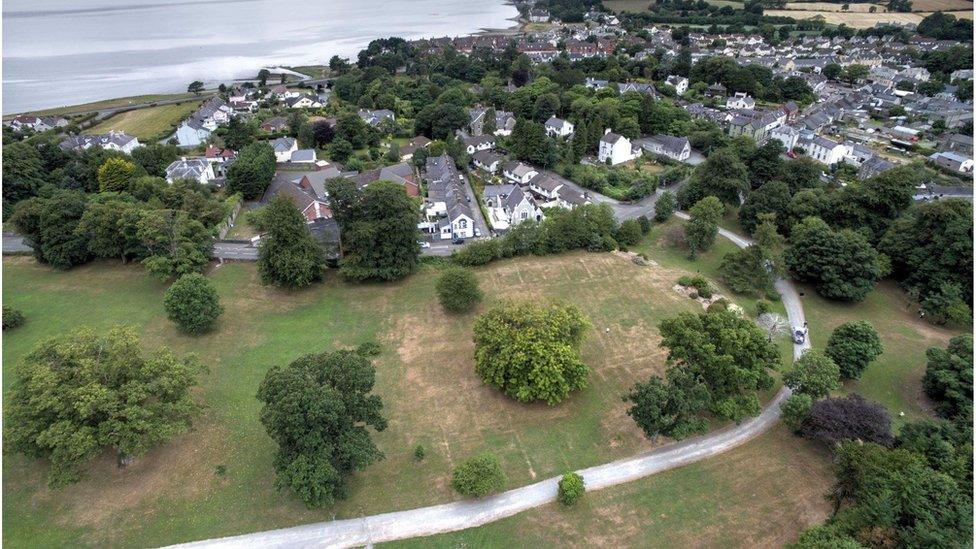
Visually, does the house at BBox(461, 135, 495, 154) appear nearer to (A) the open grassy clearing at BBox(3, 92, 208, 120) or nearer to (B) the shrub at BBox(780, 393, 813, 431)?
(B) the shrub at BBox(780, 393, 813, 431)

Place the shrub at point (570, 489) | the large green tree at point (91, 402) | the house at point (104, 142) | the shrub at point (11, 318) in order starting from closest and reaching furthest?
1. the large green tree at point (91, 402)
2. the shrub at point (570, 489)
3. the shrub at point (11, 318)
4. the house at point (104, 142)

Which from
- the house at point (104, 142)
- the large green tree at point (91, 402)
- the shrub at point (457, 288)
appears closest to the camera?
the large green tree at point (91, 402)

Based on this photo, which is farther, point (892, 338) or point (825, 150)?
point (825, 150)

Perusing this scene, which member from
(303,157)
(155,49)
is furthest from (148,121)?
(155,49)

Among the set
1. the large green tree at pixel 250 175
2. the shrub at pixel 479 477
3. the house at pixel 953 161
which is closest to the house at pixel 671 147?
the house at pixel 953 161

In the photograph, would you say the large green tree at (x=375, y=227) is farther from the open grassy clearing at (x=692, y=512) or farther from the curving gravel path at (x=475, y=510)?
the open grassy clearing at (x=692, y=512)

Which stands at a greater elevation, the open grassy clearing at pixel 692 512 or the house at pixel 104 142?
the house at pixel 104 142

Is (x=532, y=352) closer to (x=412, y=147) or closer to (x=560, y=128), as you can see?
(x=412, y=147)
